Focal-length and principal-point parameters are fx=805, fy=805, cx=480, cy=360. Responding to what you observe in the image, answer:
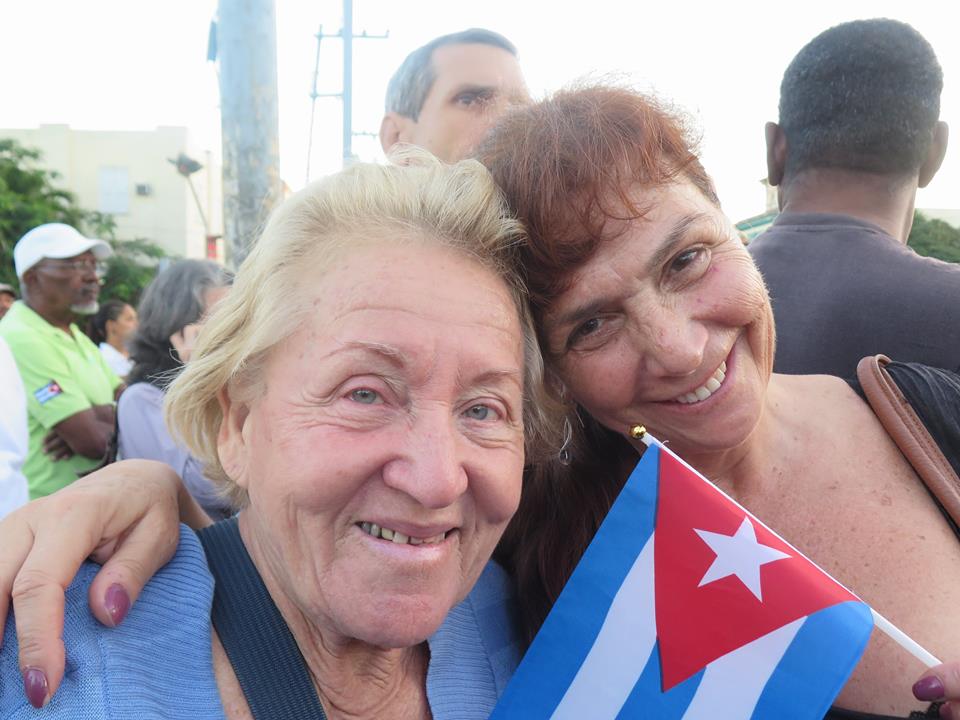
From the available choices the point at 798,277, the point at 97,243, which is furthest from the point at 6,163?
the point at 798,277

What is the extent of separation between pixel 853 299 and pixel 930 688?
126 centimetres

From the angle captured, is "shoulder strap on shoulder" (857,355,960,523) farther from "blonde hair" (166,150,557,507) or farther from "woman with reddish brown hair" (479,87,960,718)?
"blonde hair" (166,150,557,507)

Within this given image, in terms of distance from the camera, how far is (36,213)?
27234 millimetres

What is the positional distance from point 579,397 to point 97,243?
5053mm

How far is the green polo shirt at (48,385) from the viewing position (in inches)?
181

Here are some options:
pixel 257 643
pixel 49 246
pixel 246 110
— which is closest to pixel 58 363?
pixel 49 246

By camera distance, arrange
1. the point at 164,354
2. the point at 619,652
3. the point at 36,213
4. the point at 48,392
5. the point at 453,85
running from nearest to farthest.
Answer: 1. the point at 619,652
2. the point at 453,85
3. the point at 164,354
4. the point at 48,392
5. the point at 36,213

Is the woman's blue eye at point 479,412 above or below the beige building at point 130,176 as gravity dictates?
above

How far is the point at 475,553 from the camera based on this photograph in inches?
64.2

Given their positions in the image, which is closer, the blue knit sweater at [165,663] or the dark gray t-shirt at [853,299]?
the blue knit sweater at [165,663]

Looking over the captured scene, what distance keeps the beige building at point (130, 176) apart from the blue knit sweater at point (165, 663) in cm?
4545

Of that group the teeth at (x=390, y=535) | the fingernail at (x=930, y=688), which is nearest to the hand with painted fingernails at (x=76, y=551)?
the teeth at (x=390, y=535)

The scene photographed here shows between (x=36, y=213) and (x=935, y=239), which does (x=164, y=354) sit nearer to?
(x=935, y=239)

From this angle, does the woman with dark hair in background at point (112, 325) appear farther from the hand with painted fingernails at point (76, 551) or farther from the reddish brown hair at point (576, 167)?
the reddish brown hair at point (576, 167)
